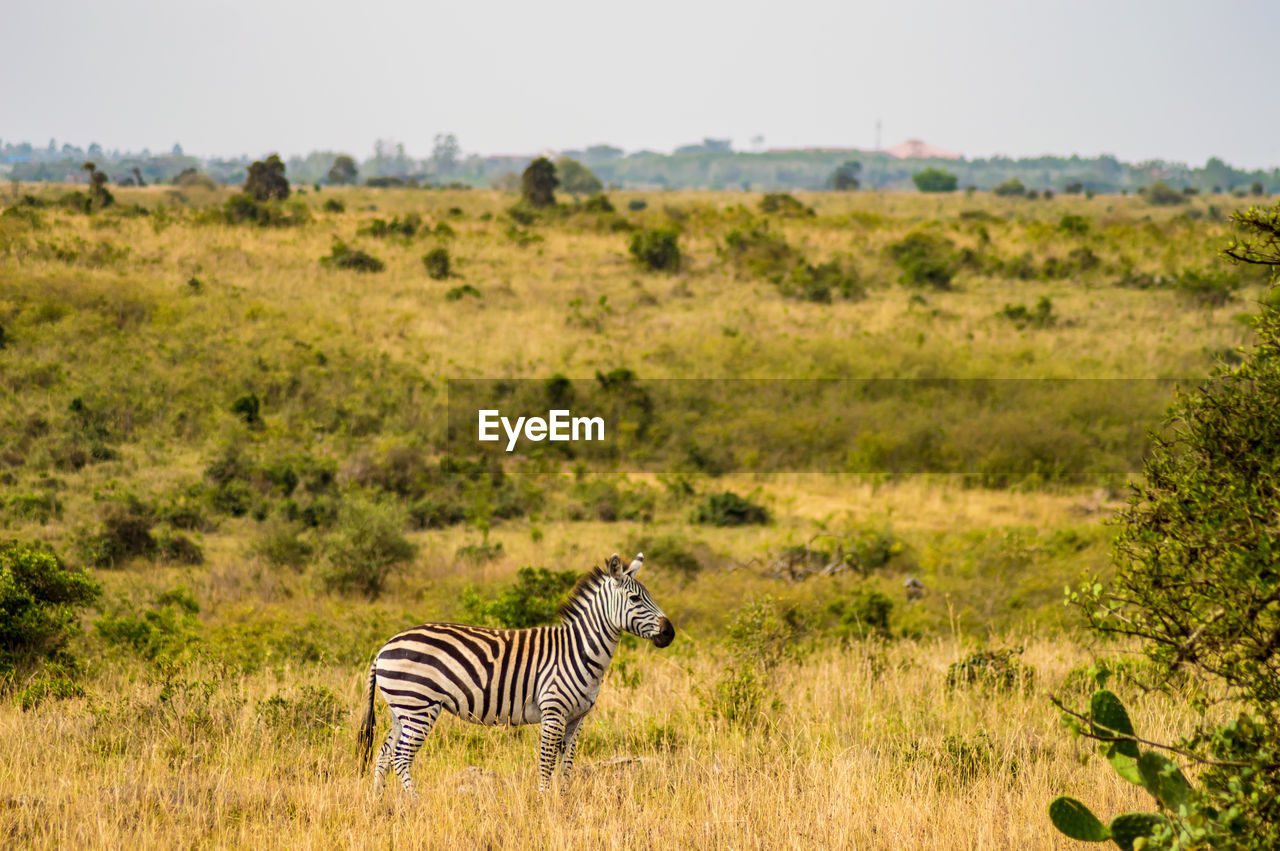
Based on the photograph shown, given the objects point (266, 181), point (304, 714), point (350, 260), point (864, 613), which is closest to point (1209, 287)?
point (864, 613)

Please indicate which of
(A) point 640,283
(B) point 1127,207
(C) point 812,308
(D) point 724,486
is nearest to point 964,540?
(D) point 724,486

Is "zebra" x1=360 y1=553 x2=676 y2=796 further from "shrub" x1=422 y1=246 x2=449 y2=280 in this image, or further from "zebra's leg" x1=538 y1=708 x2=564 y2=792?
"shrub" x1=422 y1=246 x2=449 y2=280

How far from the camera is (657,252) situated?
38906 millimetres

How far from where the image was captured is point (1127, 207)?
67.1m

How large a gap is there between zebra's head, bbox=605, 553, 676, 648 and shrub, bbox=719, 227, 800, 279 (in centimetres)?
3309

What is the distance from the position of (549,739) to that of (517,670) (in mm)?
431

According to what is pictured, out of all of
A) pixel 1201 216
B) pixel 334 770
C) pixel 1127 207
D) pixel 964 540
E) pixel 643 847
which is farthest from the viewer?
pixel 1127 207

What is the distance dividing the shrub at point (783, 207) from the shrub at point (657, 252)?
12847mm

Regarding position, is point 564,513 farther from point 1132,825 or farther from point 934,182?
point 934,182

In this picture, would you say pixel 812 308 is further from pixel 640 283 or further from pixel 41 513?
pixel 41 513

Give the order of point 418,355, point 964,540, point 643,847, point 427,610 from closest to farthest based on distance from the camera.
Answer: point 643,847 → point 427,610 → point 964,540 → point 418,355

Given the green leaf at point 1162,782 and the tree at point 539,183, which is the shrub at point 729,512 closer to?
the green leaf at point 1162,782

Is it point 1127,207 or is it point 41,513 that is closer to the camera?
point 41,513

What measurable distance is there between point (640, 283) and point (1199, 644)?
110 feet
